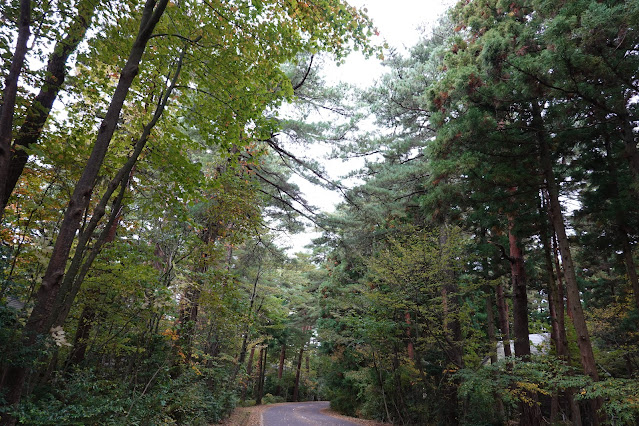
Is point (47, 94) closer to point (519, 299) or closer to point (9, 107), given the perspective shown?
point (9, 107)

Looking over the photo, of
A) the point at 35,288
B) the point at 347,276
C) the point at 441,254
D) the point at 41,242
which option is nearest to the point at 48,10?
the point at 41,242

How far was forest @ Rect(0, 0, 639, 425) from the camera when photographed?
397 cm

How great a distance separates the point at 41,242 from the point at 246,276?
634 inches

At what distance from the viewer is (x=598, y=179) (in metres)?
8.62

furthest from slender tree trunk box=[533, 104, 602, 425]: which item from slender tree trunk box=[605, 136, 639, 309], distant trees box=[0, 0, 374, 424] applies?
distant trees box=[0, 0, 374, 424]

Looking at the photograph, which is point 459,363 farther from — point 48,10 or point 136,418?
point 48,10

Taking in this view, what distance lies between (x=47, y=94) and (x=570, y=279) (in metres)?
9.54

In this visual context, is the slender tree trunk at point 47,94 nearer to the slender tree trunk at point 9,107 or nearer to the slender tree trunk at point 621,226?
the slender tree trunk at point 9,107

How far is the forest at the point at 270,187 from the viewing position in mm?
3969

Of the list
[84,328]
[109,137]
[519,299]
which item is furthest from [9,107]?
[519,299]

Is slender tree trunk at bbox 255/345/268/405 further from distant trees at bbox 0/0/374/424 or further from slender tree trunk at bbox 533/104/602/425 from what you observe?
slender tree trunk at bbox 533/104/602/425

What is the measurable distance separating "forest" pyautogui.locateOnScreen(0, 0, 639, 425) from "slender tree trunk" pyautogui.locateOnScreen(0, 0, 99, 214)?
0.04 metres

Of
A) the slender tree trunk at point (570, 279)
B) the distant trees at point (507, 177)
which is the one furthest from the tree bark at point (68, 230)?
the slender tree trunk at point (570, 279)

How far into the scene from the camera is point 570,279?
6.83m
